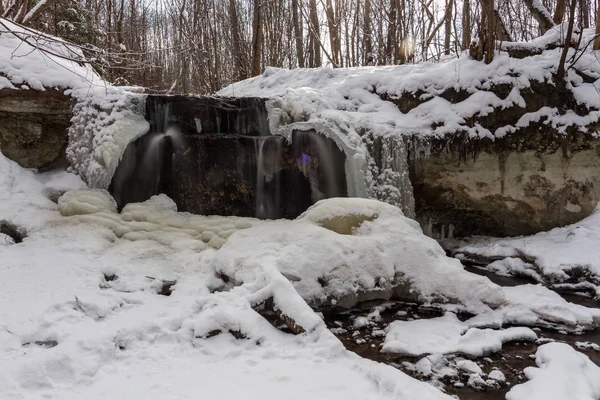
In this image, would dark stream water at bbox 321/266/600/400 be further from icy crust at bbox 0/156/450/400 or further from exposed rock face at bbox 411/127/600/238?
exposed rock face at bbox 411/127/600/238

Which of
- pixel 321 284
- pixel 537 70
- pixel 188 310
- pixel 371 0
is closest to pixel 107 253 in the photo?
pixel 188 310

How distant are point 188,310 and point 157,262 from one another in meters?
1.12

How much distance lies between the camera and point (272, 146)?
21.3 feet

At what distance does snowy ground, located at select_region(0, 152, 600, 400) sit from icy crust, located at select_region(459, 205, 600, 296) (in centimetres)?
94

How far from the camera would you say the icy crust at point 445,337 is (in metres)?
3.32

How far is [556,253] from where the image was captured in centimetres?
572

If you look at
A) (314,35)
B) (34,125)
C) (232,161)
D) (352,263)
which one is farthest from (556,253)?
(314,35)

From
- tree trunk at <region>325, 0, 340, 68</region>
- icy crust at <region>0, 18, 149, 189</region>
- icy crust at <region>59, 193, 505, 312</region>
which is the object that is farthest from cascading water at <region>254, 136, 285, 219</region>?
tree trunk at <region>325, 0, 340, 68</region>

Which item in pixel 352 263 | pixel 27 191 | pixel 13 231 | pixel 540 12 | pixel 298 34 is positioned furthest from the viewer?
pixel 298 34

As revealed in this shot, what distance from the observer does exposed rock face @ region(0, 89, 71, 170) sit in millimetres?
5551

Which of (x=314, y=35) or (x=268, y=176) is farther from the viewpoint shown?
(x=314, y=35)

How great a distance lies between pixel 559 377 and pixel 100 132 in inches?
222

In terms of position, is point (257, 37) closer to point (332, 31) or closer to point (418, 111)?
point (332, 31)

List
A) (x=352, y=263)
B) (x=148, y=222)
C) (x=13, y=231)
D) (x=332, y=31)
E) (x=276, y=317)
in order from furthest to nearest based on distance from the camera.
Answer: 1. (x=332, y=31)
2. (x=148, y=222)
3. (x=13, y=231)
4. (x=352, y=263)
5. (x=276, y=317)
